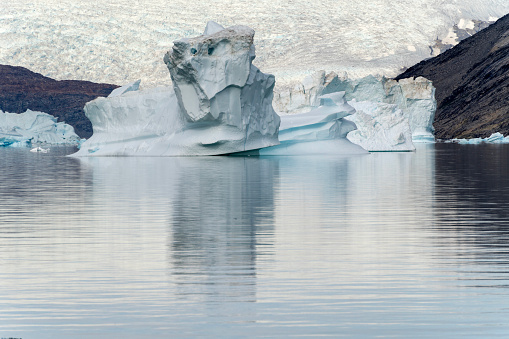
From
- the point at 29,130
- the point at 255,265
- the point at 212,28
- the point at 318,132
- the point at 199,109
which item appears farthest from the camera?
the point at 29,130

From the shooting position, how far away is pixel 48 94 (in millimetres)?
106438

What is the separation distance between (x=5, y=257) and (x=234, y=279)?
2149 millimetres

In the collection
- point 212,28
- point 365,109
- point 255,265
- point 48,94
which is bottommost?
point 255,265

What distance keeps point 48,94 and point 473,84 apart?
54.8m

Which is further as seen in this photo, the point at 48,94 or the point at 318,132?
the point at 48,94

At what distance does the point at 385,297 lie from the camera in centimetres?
493

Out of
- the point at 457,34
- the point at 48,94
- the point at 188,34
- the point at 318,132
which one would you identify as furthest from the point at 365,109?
the point at 457,34

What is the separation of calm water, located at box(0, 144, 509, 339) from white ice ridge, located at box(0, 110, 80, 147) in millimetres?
43814

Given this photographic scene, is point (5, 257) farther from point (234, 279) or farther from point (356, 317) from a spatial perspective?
point (356, 317)

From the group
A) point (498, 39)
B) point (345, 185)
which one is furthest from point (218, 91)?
point (498, 39)

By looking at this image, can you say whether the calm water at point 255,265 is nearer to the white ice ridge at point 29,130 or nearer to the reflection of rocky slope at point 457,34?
the white ice ridge at point 29,130

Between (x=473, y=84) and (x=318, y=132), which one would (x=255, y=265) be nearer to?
(x=318, y=132)

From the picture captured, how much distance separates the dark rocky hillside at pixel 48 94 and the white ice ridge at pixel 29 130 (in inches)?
1628

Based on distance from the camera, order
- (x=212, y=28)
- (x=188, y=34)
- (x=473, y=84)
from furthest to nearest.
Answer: (x=188, y=34), (x=473, y=84), (x=212, y=28)
